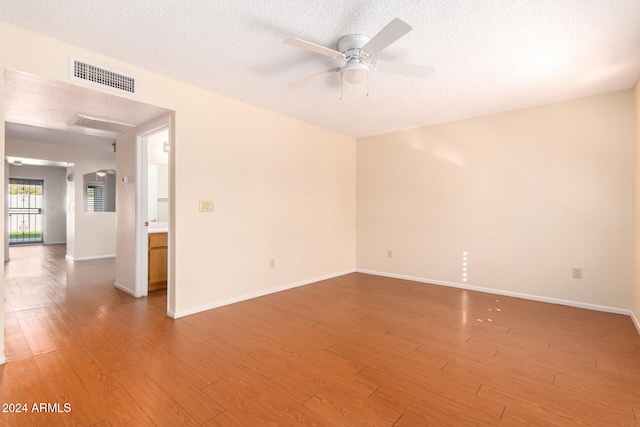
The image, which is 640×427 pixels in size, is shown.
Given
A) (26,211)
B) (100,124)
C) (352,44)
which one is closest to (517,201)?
(352,44)

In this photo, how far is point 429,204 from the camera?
4.64m

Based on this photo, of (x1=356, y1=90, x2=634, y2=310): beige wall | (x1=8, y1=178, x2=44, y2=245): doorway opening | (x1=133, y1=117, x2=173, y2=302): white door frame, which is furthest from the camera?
(x1=8, y1=178, x2=44, y2=245): doorway opening

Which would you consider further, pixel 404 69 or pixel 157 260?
pixel 157 260

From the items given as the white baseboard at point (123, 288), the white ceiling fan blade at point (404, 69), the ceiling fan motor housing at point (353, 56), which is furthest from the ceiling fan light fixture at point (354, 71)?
the white baseboard at point (123, 288)

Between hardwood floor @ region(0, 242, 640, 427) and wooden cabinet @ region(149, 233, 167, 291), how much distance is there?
41 cm

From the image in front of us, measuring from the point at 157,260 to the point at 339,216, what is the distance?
9.47ft

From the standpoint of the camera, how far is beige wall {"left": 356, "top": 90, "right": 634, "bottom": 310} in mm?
3303

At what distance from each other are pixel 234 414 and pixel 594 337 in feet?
10.2

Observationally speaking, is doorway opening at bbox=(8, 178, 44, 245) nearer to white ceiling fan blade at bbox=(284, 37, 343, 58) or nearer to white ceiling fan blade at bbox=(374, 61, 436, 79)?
white ceiling fan blade at bbox=(284, 37, 343, 58)

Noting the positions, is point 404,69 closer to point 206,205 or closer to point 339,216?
point 206,205

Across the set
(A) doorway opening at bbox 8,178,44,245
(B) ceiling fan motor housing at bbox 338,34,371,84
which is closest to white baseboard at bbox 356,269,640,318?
(B) ceiling fan motor housing at bbox 338,34,371,84

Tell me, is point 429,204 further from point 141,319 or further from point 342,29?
point 141,319

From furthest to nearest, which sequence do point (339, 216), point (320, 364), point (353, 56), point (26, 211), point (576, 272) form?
point (26, 211) < point (339, 216) < point (576, 272) < point (353, 56) < point (320, 364)

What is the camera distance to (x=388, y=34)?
1.84 meters
